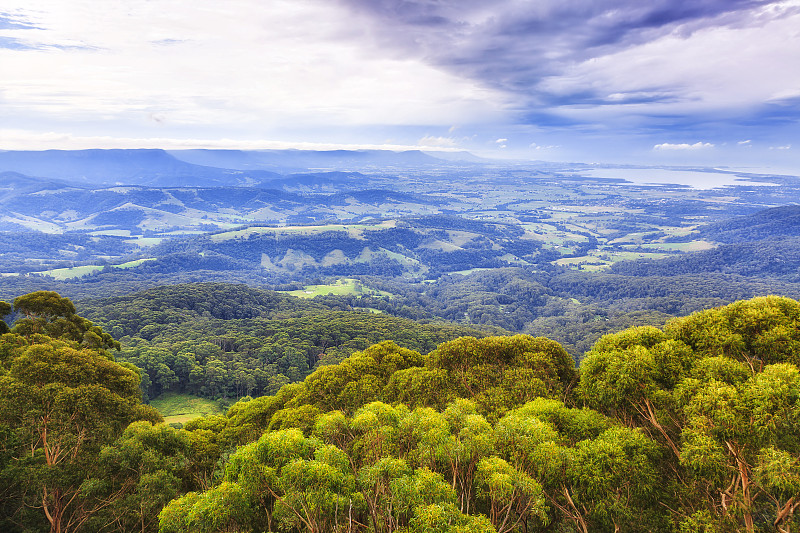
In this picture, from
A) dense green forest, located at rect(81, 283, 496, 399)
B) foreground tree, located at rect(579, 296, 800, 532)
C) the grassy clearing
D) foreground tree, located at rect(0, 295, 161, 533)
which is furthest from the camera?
dense green forest, located at rect(81, 283, 496, 399)

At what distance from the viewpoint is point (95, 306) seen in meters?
126

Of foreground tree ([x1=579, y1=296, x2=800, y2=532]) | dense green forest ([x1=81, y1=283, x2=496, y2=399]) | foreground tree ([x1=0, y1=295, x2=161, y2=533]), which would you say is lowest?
dense green forest ([x1=81, y1=283, x2=496, y2=399])

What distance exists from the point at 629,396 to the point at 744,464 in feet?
17.8

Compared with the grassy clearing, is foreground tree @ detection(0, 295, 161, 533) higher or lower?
higher

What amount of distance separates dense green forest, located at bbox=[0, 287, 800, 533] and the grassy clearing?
45.0 metres

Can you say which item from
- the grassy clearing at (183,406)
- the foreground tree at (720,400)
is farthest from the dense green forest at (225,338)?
the foreground tree at (720,400)

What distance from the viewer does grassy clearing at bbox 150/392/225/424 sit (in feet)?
212

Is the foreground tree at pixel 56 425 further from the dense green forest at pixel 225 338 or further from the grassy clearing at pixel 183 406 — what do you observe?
the dense green forest at pixel 225 338

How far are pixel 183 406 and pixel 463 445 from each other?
232ft

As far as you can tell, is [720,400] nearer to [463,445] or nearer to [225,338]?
[463,445]

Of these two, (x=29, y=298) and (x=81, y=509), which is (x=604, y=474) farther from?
(x=29, y=298)

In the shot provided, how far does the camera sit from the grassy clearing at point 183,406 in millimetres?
64562

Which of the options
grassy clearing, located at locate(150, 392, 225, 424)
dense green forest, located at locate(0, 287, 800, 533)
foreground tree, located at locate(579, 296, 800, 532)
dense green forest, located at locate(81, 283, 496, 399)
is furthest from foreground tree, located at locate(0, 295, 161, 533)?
dense green forest, located at locate(81, 283, 496, 399)

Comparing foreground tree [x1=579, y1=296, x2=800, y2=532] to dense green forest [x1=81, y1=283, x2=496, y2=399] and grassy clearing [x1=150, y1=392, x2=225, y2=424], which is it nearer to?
dense green forest [x1=81, y1=283, x2=496, y2=399]
